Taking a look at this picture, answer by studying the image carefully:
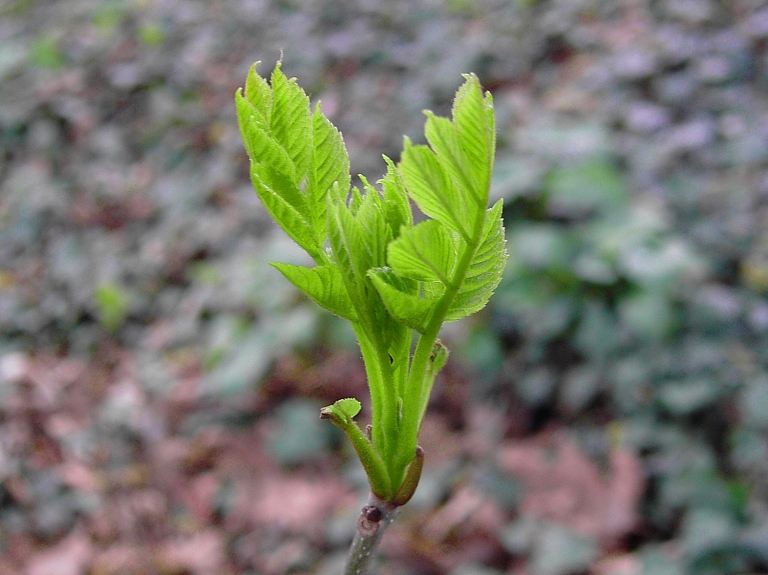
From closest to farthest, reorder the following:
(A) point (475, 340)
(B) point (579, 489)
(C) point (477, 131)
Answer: (C) point (477, 131)
(B) point (579, 489)
(A) point (475, 340)

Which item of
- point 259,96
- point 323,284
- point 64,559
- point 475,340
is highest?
point 475,340

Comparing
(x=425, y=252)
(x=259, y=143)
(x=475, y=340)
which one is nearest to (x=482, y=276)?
(x=425, y=252)

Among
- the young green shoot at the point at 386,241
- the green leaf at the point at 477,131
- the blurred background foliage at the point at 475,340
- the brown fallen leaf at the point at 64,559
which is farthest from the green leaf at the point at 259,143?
the brown fallen leaf at the point at 64,559

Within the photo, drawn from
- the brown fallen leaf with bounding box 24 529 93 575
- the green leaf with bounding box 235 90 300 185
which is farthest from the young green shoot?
the brown fallen leaf with bounding box 24 529 93 575

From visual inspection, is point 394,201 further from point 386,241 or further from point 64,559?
point 64,559

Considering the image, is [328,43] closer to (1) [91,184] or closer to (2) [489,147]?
(1) [91,184]

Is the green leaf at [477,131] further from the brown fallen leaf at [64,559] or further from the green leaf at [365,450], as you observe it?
the brown fallen leaf at [64,559]

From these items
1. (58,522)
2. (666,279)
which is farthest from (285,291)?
(666,279)

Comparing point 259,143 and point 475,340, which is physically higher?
point 475,340
